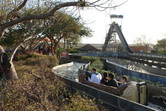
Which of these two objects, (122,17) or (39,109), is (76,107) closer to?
(39,109)

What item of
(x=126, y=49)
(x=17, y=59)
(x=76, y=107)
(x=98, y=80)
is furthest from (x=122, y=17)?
(x=76, y=107)

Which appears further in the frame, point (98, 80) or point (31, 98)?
point (98, 80)

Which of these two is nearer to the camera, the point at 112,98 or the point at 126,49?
the point at 112,98

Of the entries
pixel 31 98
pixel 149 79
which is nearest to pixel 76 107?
pixel 31 98

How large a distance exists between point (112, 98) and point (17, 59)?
34.9 ft

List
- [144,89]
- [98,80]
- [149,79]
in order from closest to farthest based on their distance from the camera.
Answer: [144,89], [98,80], [149,79]

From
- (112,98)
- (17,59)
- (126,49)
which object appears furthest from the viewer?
(126,49)

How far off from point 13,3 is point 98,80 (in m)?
5.46

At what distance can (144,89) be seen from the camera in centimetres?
545

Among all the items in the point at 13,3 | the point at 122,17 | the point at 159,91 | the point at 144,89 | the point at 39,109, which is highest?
the point at 122,17

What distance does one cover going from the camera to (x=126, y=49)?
1439 inches

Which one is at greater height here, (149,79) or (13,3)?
(13,3)

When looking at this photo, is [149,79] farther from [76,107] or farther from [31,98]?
[31,98]

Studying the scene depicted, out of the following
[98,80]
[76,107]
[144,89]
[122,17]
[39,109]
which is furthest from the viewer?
[122,17]
